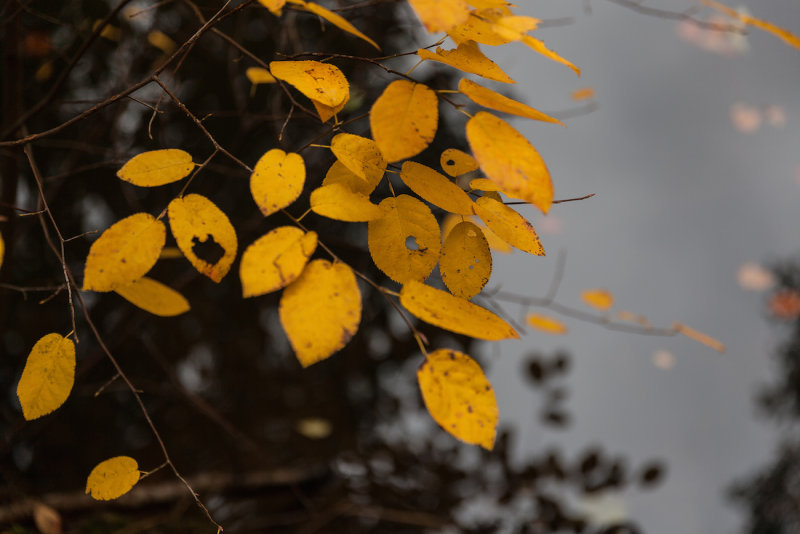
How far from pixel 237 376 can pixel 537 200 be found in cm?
146

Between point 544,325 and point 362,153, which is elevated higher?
Answer: point 362,153

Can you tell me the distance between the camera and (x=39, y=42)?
122cm

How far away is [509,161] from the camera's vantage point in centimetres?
32

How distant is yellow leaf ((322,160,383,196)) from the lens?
401mm

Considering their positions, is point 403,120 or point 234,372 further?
point 234,372

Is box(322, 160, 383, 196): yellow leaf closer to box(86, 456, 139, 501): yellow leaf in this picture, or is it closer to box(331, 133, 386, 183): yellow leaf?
box(331, 133, 386, 183): yellow leaf

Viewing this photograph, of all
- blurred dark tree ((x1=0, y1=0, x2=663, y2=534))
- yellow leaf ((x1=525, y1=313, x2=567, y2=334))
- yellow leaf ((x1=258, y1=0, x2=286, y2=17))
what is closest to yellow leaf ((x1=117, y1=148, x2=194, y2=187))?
yellow leaf ((x1=258, y1=0, x2=286, y2=17))

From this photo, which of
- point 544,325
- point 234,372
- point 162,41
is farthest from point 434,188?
point 234,372

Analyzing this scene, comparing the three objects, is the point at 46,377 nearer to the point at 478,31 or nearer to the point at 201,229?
the point at 201,229

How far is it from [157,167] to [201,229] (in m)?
0.06

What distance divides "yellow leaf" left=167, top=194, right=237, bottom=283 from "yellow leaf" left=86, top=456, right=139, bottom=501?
171 mm

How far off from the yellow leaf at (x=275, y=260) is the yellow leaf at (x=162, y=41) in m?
0.87

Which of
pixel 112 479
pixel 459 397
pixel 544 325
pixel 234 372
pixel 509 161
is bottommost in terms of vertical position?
pixel 234 372

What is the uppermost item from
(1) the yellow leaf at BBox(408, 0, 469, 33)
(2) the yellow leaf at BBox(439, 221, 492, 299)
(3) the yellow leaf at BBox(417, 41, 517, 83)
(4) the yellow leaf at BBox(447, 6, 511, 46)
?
(1) the yellow leaf at BBox(408, 0, 469, 33)
